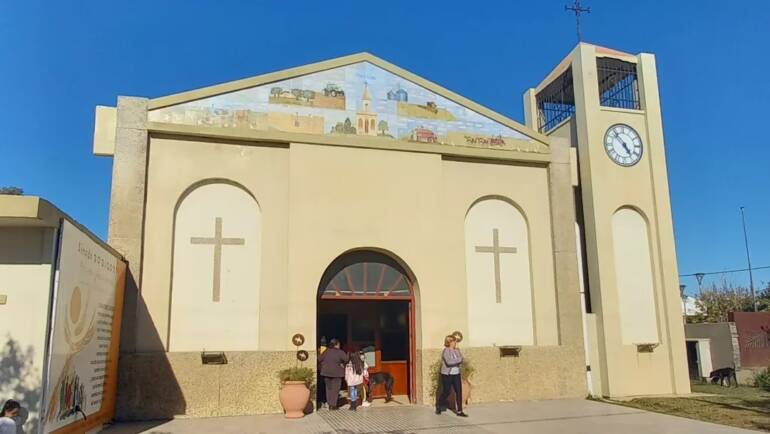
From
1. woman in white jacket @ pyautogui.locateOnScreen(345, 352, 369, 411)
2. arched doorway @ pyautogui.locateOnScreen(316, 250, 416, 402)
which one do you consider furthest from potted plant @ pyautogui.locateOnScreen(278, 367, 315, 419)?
arched doorway @ pyautogui.locateOnScreen(316, 250, 416, 402)

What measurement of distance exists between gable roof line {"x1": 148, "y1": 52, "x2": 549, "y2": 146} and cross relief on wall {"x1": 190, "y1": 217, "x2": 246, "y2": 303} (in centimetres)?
296

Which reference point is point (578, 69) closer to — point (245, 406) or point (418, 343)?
point (418, 343)

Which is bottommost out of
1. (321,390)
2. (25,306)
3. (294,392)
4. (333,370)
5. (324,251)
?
(321,390)

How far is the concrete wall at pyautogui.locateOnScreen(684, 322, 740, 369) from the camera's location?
2153 cm

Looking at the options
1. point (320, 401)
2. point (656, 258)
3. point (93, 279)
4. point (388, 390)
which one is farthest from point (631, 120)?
point (93, 279)

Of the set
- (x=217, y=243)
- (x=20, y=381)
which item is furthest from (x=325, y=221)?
(x=20, y=381)

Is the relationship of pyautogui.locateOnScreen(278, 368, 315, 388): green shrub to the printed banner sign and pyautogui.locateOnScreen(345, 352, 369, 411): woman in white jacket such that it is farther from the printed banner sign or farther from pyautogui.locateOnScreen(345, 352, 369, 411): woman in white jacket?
the printed banner sign

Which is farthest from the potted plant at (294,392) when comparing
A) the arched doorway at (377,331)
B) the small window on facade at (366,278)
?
the arched doorway at (377,331)

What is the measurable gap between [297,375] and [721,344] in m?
17.1

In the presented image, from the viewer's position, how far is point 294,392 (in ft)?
41.2

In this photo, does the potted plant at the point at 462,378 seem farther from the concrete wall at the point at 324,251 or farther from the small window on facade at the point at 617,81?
the small window on facade at the point at 617,81

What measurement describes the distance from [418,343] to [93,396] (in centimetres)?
719

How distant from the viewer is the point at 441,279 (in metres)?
14.8

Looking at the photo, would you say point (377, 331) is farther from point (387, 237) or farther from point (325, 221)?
point (325, 221)
